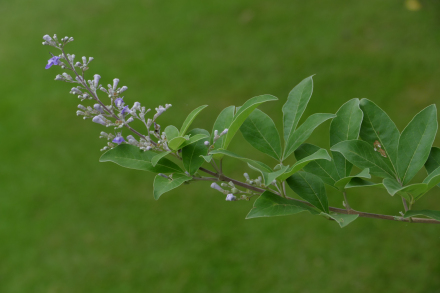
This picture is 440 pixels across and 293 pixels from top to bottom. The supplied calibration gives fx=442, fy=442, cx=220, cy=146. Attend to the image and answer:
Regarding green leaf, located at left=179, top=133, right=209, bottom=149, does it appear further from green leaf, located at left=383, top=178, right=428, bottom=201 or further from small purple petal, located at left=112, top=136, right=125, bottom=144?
green leaf, located at left=383, top=178, right=428, bottom=201

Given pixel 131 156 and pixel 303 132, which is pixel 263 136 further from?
pixel 131 156

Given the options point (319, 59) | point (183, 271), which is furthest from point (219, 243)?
point (319, 59)

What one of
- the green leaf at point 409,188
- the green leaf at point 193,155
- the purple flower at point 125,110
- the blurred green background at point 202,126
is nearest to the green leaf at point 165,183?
Result: the green leaf at point 193,155

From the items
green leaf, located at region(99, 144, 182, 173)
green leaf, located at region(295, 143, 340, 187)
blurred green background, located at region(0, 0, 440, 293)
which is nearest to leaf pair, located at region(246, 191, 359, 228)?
green leaf, located at region(295, 143, 340, 187)

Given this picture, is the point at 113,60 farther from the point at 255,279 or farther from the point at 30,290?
the point at 255,279

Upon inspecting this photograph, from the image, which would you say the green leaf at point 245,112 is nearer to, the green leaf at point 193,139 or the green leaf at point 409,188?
the green leaf at point 193,139

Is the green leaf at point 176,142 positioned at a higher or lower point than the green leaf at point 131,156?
higher

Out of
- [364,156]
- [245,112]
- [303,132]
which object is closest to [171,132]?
[245,112]
